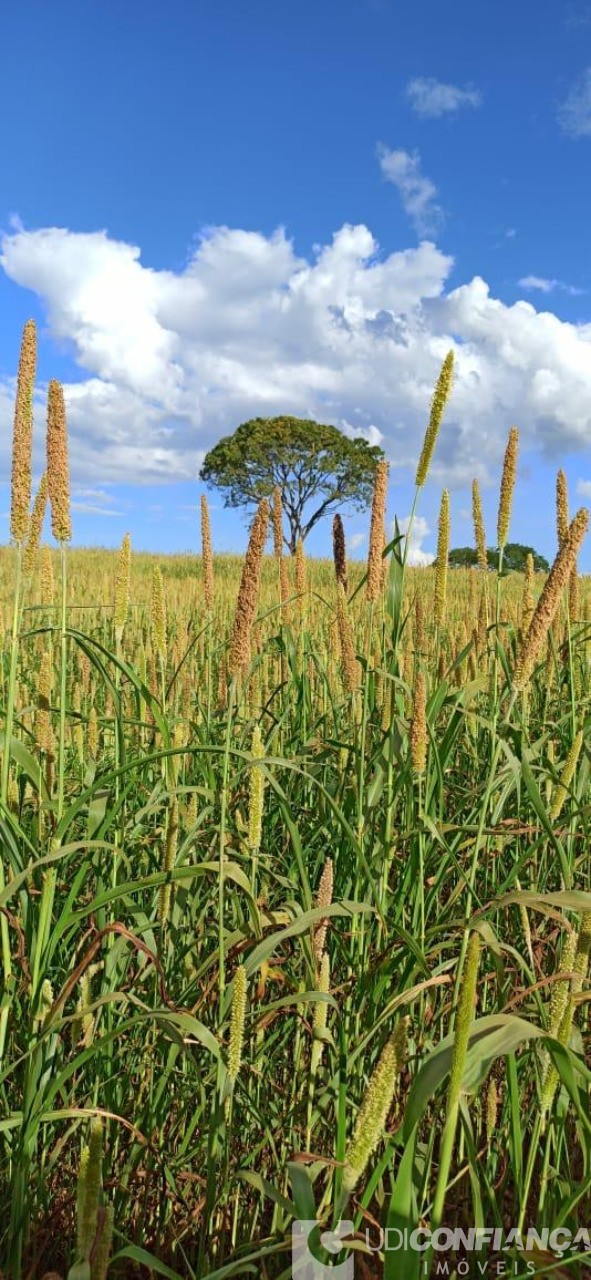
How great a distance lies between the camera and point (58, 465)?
50.8 inches

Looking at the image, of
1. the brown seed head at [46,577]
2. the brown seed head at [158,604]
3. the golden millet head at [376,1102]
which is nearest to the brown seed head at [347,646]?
the brown seed head at [158,604]

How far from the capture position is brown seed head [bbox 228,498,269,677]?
43.4 inches

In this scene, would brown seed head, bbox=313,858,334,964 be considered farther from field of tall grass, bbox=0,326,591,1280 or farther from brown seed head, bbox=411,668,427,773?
brown seed head, bbox=411,668,427,773

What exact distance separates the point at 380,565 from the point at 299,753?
Result: 0.66 metres

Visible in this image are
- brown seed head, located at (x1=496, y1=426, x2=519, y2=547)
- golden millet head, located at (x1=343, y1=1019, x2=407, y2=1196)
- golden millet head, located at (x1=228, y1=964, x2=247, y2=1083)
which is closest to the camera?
golden millet head, located at (x1=343, y1=1019, x2=407, y2=1196)

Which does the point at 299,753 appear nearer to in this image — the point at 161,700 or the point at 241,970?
the point at 161,700

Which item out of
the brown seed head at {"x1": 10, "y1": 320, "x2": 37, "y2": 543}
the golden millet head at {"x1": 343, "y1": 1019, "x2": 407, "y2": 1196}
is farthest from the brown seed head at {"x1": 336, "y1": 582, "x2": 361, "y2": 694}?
the golden millet head at {"x1": 343, "y1": 1019, "x2": 407, "y2": 1196}

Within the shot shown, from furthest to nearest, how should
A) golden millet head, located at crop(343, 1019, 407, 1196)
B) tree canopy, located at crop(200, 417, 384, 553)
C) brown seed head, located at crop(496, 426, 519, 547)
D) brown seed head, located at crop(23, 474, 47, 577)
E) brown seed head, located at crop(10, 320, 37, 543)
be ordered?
tree canopy, located at crop(200, 417, 384, 553) → brown seed head, located at crop(23, 474, 47, 577) → brown seed head, located at crop(496, 426, 519, 547) → brown seed head, located at crop(10, 320, 37, 543) → golden millet head, located at crop(343, 1019, 407, 1196)

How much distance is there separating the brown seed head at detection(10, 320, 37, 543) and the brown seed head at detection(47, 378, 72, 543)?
3 cm

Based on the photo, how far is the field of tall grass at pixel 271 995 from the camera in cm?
100

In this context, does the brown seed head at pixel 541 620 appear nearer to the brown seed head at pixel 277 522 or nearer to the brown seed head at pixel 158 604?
the brown seed head at pixel 158 604

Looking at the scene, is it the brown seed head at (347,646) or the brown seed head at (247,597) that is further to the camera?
the brown seed head at (347,646)

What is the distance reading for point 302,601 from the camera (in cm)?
253

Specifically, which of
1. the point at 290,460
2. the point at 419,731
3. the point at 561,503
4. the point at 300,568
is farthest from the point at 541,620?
the point at 290,460
